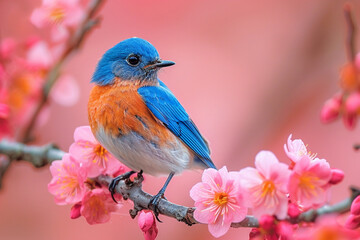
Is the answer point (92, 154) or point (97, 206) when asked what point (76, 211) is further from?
point (92, 154)

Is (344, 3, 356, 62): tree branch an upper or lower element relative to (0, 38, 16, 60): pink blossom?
lower

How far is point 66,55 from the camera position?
2.06 m

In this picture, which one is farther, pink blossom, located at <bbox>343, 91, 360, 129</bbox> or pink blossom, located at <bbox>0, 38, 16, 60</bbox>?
pink blossom, located at <bbox>0, 38, 16, 60</bbox>

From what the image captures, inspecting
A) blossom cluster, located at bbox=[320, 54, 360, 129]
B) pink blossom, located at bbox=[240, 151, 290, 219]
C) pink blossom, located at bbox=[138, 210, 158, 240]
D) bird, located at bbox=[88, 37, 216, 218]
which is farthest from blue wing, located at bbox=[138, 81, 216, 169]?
blossom cluster, located at bbox=[320, 54, 360, 129]

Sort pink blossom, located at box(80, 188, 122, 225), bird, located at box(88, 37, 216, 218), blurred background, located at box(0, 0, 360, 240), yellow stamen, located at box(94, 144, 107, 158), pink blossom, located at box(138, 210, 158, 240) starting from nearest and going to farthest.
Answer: pink blossom, located at box(138, 210, 158, 240) < pink blossom, located at box(80, 188, 122, 225) < yellow stamen, located at box(94, 144, 107, 158) < bird, located at box(88, 37, 216, 218) < blurred background, located at box(0, 0, 360, 240)

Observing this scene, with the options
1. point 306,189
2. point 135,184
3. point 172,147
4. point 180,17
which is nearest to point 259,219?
point 306,189

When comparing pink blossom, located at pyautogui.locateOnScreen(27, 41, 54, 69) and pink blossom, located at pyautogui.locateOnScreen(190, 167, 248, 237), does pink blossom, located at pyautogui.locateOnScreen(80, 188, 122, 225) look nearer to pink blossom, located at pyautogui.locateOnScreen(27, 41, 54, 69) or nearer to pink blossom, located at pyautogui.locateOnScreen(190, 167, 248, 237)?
pink blossom, located at pyautogui.locateOnScreen(190, 167, 248, 237)

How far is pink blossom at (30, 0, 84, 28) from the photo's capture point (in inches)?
84.4

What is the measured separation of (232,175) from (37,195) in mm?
1898

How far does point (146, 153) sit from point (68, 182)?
1.26ft

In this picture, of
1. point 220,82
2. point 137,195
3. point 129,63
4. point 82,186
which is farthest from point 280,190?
point 220,82

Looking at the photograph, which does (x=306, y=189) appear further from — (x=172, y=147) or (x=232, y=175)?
(x=172, y=147)

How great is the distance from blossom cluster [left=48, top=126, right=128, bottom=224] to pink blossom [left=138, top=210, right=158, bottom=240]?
18cm

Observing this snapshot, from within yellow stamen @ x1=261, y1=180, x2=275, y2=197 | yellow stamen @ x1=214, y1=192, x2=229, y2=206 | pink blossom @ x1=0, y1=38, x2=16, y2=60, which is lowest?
yellow stamen @ x1=214, y1=192, x2=229, y2=206
